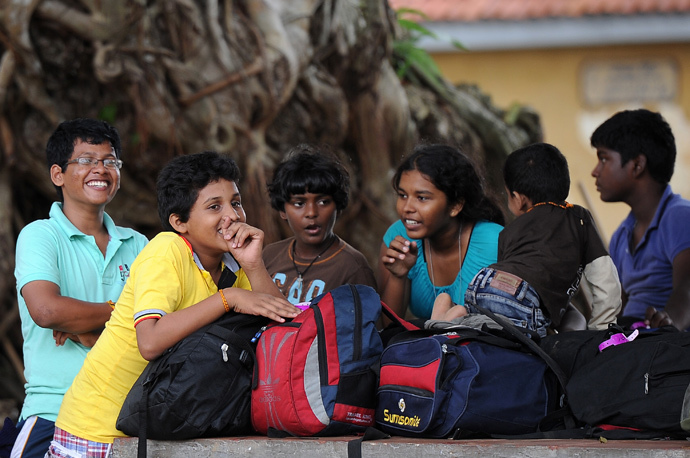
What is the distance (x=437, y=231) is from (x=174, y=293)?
1280mm

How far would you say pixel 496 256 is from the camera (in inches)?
133

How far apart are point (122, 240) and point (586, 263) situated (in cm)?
173

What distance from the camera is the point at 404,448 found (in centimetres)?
226

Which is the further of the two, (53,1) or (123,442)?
(53,1)

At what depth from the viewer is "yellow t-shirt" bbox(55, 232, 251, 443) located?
8.30 feet

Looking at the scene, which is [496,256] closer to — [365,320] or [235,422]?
[365,320]

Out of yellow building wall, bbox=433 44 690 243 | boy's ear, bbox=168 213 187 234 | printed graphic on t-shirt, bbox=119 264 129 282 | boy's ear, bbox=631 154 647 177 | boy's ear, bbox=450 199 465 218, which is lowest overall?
printed graphic on t-shirt, bbox=119 264 129 282

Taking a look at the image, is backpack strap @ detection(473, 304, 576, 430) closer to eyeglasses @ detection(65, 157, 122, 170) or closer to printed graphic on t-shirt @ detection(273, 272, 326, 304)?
printed graphic on t-shirt @ detection(273, 272, 326, 304)

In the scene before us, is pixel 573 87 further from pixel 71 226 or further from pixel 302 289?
pixel 71 226

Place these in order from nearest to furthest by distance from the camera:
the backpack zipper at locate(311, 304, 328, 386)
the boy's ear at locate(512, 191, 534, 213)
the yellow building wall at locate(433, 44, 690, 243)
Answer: the backpack zipper at locate(311, 304, 328, 386)
the boy's ear at locate(512, 191, 534, 213)
the yellow building wall at locate(433, 44, 690, 243)

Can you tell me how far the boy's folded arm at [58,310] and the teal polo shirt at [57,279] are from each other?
0.04m

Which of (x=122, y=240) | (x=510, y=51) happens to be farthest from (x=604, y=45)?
(x=122, y=240)

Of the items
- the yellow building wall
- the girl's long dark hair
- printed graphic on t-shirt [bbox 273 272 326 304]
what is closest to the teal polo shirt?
printed graphic on t-shirt [bbox 273 272 326 304]

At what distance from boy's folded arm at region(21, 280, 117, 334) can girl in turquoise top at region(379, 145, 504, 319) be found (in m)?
1.18
